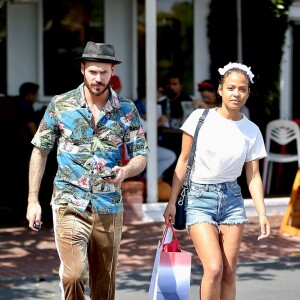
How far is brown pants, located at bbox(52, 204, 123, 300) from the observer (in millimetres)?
5020

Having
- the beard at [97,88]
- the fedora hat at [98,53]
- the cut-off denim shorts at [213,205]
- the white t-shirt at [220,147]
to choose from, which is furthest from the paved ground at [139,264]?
the fedora hat at [98,53]

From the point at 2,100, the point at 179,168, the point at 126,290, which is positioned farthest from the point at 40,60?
the point at 179,168

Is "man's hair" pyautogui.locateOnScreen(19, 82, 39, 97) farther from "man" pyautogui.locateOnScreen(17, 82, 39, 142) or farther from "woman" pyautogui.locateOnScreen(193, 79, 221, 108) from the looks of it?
"woman" pyautogui.locateOnScreen(193, 79, 221, 108)

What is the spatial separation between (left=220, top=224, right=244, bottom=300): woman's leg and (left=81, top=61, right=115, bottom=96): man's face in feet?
3.92

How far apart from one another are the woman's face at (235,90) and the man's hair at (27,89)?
6.50 m

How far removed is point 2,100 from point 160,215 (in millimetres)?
2579

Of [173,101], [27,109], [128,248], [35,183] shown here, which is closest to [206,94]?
[173,101]

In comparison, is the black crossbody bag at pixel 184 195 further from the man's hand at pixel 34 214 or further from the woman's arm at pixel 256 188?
the man's hand at pixel 34 214

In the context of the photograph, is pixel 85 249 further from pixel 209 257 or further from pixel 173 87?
pixel 173 87

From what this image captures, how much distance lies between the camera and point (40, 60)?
40.7ft

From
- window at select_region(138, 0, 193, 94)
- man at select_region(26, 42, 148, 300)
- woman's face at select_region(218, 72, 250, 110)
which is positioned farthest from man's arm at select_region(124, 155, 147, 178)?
window at select_region(138, 0, 193, 94)

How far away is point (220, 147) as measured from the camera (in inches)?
216

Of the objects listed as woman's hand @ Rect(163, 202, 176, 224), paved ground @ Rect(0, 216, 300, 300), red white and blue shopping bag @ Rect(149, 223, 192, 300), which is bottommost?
paved ground @ Rect(0, 216, 300, 300)

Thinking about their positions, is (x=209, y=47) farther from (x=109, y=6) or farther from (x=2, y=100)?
(x=2, y=100)
